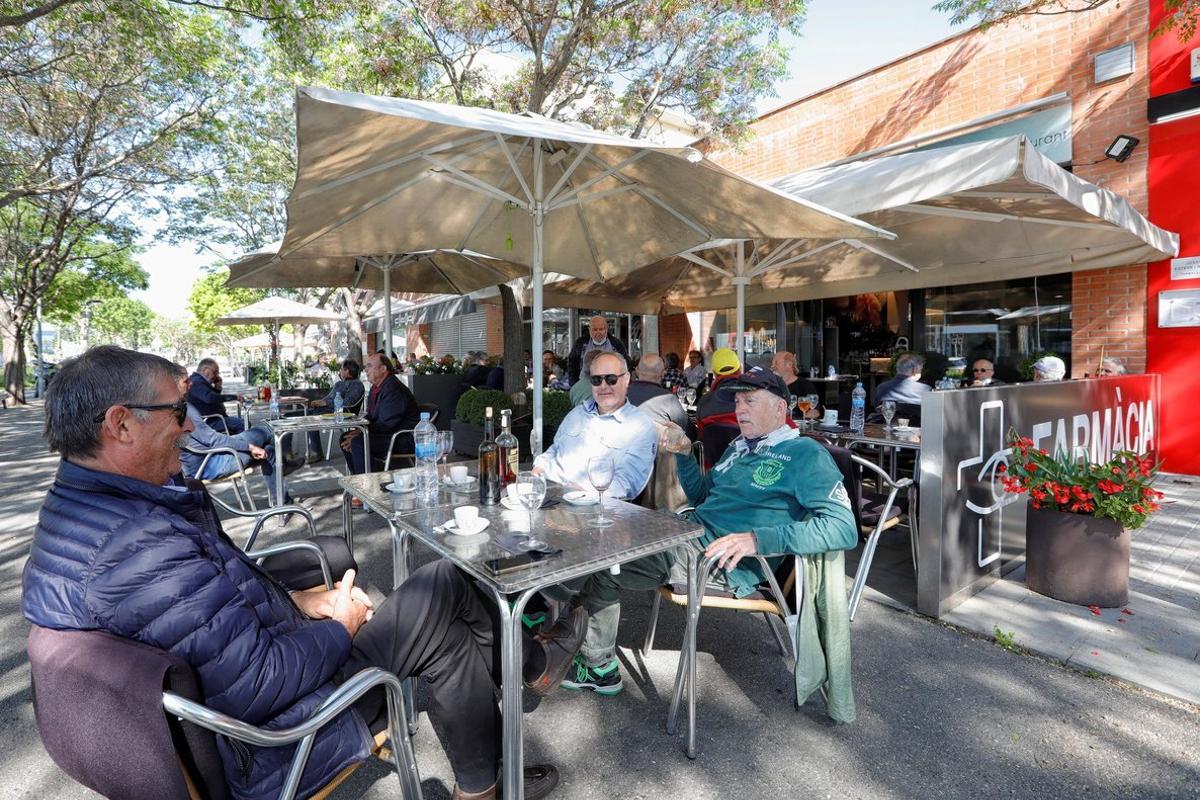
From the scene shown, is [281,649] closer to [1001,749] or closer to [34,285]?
[1001,749]

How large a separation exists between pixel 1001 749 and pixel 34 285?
2633cm

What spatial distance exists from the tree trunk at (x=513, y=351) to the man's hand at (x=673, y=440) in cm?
528

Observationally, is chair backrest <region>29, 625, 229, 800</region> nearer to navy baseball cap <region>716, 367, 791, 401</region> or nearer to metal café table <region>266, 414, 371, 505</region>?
navy baseball cap <region>716, 367, 791, 401</region>

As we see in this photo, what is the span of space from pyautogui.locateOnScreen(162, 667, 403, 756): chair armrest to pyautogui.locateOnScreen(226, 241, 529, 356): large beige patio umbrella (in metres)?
5.97

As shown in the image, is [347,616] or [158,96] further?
[158,96]

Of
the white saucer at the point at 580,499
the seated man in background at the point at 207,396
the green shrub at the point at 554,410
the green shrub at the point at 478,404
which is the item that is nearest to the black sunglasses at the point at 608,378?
the white saucer at the point at 580,499

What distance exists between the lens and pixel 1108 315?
691 centimetres

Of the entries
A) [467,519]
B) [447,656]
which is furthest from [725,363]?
[447,656]

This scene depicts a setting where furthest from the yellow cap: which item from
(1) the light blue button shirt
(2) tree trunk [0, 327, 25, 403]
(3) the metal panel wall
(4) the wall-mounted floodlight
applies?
(2) tree trunk [0, 327, 25, 403]

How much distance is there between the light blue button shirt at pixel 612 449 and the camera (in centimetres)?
298

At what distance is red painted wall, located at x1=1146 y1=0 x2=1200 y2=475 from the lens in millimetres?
→ 6305

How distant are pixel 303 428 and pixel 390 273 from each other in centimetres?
387

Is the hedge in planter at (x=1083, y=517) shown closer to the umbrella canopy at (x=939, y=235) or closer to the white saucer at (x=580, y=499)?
the umbrella canopy at (x=939, y=235)

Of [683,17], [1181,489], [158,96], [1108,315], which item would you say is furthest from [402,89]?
[1181,489]
